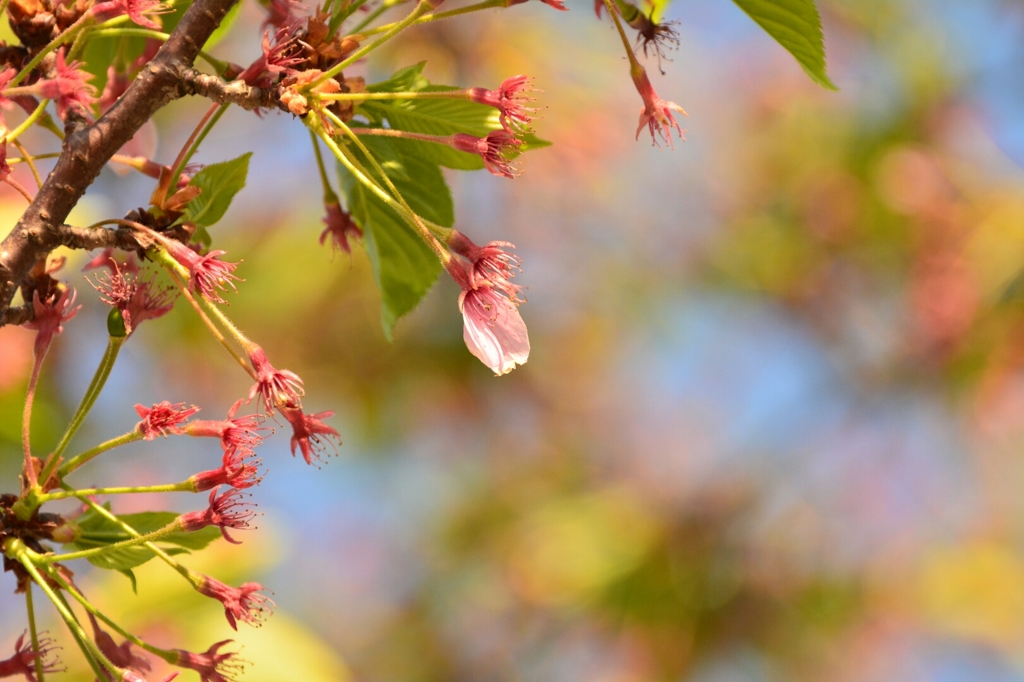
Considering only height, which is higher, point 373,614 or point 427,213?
point 373,614

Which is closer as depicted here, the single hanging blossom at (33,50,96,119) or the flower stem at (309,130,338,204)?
the single hanging blossom at (33,50,96,119)

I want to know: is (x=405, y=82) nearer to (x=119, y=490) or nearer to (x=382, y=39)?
(x=382, y=39)

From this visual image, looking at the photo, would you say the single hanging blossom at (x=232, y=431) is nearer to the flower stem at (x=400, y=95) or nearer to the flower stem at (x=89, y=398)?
the flower stem at (x=89, y=398)

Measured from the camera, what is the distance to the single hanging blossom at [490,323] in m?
0.45

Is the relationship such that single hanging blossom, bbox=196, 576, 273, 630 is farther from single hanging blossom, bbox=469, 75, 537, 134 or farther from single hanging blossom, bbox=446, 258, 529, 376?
single hanging blossom, bbox=469, 75, 537, 134

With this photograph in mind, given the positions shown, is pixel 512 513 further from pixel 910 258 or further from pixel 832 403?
pixel 910 258

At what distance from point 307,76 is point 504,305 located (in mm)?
158

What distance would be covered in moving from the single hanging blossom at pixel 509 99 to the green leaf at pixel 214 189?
153mm

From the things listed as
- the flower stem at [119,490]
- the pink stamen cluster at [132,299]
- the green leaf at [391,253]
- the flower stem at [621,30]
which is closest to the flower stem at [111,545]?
the flower stem at [119,490]

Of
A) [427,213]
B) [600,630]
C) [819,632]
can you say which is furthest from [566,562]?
[427,213]

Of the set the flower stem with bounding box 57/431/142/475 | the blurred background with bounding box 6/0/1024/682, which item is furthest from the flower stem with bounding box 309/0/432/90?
the blurred background with bounding box 6/0/1024/682

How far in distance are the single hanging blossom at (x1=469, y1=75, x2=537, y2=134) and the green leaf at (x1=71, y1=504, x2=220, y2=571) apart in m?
0.29

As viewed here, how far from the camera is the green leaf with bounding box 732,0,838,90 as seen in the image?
1.60 feet

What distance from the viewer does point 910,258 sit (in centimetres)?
283
